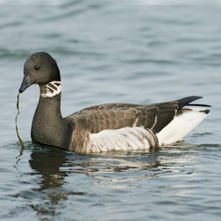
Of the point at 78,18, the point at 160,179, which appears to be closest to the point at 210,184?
the point at 160,179

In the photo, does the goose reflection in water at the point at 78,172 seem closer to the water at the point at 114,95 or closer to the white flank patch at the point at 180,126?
the water at the point at 114,95

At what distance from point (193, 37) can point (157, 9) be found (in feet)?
14.2

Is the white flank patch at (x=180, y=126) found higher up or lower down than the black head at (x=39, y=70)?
lower down

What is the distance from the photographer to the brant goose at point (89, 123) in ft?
40.4

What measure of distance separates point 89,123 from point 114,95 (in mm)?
4354

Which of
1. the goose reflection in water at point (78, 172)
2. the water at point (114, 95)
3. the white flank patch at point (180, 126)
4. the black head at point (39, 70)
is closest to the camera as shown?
the water at point (114, 95)

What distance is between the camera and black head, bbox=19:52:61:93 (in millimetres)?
12188

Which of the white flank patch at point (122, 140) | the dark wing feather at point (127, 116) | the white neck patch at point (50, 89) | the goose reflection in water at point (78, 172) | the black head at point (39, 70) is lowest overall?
the goose reflection in water at point (78, 172)

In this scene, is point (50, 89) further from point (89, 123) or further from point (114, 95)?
point (114, 95)

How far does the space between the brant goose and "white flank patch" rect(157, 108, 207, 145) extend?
0.07 ft

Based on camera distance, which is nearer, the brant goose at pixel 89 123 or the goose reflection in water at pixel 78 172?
the goose reflection in water at pixel 78 172

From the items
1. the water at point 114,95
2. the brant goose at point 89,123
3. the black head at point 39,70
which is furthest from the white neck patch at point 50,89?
the water at point 114,95

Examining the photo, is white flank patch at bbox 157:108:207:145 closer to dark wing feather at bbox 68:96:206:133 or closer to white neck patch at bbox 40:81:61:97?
dark wing feather at bbox 68:96:206:133

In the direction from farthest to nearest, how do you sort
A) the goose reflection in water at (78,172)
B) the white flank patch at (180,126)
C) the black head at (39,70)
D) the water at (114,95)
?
the white flank patch at (180,126) < the black head at (39,70) < the goose reflection in water at (78,172) < the water at (114,95)
